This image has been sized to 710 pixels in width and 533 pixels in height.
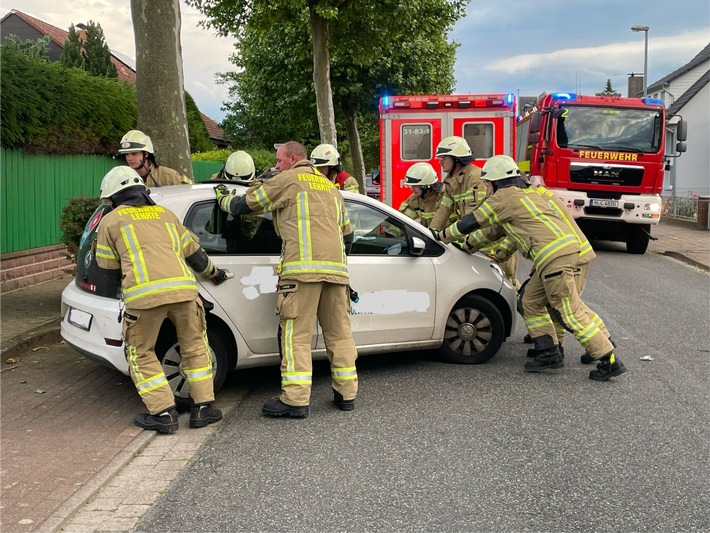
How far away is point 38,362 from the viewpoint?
6.82 m

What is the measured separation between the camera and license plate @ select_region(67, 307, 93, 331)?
5.44 m

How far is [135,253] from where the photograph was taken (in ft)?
16.0

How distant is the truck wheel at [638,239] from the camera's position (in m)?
16.2

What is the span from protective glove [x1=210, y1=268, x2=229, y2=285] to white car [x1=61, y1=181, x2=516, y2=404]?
47 mm

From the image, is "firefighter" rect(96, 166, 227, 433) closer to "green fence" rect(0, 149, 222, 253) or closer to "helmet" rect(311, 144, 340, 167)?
"helmet" rect(311, 144, 340, 167)

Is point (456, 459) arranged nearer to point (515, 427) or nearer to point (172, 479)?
point (515, 427)

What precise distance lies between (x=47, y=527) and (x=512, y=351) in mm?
4722

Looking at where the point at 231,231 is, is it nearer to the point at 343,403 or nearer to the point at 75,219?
the point at 343,403

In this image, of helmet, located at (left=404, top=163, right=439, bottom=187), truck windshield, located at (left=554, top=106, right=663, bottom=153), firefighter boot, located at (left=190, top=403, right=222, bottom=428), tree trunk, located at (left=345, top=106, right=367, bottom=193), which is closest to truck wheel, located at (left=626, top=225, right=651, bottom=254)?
truck windshield, located at (left=554, top=106, right=663, bottom=153)

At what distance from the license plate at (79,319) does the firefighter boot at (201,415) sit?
950mm

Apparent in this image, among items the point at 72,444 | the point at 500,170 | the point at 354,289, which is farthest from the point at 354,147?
the point at 72,444

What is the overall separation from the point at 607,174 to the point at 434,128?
12.0 ft

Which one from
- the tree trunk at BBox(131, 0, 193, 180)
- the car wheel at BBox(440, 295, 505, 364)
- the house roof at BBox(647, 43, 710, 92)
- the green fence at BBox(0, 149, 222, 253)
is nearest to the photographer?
the car wheel at BBox(440, 295, 505, 364)

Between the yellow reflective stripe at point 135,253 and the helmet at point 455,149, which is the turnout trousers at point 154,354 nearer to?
the yellow reflective stripe at point 135,253
